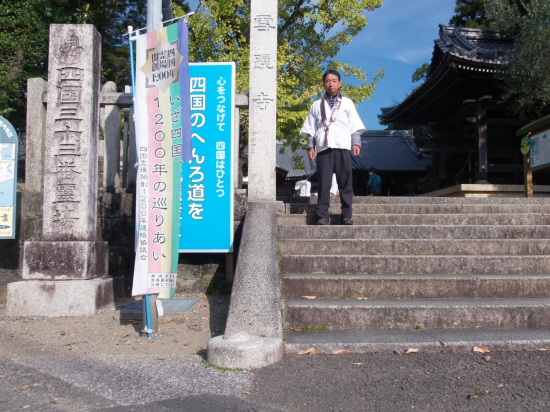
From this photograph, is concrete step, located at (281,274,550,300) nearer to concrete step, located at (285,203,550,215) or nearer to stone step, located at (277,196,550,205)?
concrete step, located at (285,203,550,215)

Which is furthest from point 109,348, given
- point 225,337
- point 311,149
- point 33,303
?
point 311,149

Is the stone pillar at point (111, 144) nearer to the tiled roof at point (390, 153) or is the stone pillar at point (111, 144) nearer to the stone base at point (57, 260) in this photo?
the stone base at point (57, 260)

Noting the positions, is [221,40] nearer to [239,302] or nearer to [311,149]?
[311,149]

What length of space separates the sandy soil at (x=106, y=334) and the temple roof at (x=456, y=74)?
9.61 m

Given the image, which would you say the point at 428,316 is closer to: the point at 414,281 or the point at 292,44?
the point at 414,281

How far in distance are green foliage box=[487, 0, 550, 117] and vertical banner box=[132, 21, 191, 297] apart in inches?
372

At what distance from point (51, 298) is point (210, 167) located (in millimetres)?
2201

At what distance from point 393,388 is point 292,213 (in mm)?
3617

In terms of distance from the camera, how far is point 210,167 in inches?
218

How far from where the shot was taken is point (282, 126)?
13.1m

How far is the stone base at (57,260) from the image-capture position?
4656 millimetres

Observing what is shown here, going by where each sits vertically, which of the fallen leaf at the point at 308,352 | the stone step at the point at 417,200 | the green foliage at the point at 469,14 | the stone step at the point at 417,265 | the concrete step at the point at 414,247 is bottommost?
the fallen leaf at the point at 308,352

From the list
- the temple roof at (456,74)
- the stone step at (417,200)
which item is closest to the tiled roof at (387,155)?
the temple roof at (456,74)

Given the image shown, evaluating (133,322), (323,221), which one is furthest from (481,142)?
(133,322)
